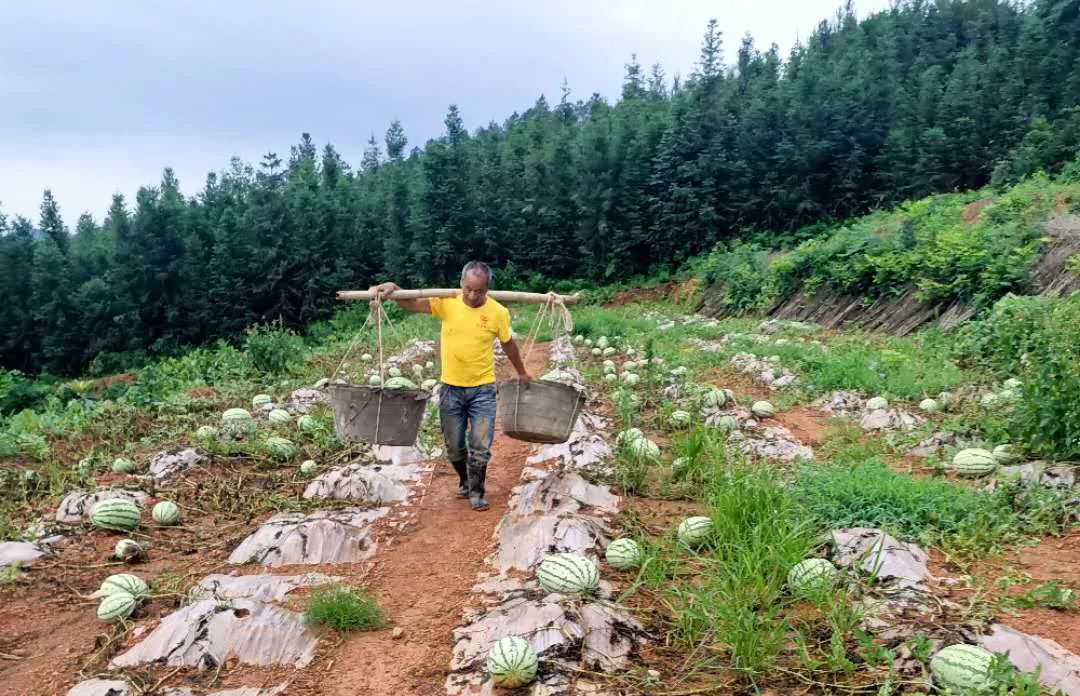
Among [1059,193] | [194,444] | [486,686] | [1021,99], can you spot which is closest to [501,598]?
[486,686]

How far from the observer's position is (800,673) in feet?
10.4

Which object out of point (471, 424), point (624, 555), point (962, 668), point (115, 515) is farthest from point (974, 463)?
point (115, 515)

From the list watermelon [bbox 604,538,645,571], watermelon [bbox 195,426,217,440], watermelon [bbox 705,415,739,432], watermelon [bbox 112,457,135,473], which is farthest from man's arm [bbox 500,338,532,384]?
watermelon [bbox 112,457,135,473]

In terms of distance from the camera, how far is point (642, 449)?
610 centimetres

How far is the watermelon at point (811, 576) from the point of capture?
3654mm

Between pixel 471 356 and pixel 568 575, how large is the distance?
7.11 feet

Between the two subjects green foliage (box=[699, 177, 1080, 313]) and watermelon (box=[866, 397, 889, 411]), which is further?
green foliage (box=[699, 177, 1080, 313])

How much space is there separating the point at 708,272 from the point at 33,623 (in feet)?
76.0

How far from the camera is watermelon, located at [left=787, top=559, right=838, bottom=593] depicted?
144 inches

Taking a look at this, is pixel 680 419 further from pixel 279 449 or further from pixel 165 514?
pixel 165 514

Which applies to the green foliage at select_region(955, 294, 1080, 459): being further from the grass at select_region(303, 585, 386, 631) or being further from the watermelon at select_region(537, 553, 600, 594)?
the grass at select_region(303, 585, 386, 631)

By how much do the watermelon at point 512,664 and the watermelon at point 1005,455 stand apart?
4.22 metres

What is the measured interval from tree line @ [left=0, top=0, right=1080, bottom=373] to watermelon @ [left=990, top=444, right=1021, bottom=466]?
23.3 meters

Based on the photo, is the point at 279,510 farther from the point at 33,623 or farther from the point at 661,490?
the point at 661,490
